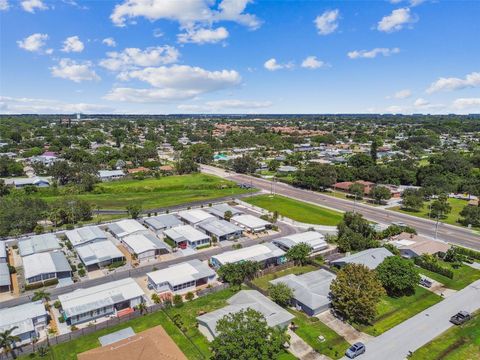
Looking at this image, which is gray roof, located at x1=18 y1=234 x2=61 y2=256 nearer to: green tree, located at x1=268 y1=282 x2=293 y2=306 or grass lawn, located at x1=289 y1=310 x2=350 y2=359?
green tree, located at x1=268 y1=282 x2=293 y2=306

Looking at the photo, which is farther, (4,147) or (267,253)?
(4,147)

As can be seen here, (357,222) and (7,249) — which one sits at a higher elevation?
(357,222)

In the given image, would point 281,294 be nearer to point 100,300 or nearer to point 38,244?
point 100,300

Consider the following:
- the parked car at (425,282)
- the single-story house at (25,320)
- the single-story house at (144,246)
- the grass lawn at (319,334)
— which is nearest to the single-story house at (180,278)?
the single-story house at (144,246)

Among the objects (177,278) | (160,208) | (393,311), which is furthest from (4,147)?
(393,311)

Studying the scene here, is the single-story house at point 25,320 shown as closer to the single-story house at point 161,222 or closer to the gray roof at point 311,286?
the gray roof at point 311,286

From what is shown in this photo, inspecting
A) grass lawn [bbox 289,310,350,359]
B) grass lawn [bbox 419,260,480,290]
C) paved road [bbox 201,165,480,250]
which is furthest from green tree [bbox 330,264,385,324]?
paved road [bbox 201,165,480,250]

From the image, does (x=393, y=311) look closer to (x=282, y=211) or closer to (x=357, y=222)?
(x=357, y=222)
